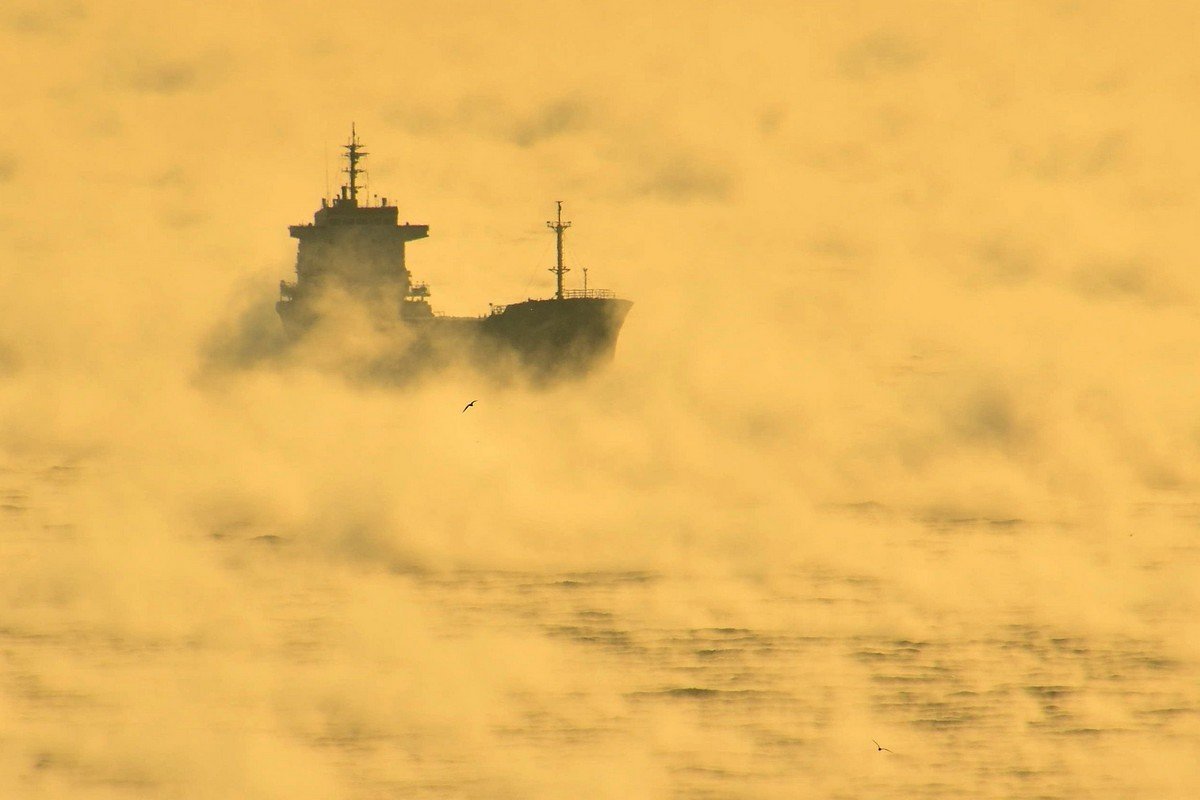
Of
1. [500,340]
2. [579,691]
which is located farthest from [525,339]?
[579,691]

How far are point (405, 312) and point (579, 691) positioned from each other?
3304 inches

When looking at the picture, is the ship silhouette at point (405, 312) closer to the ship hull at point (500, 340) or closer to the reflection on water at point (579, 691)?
the ship hull at point (500, 340)

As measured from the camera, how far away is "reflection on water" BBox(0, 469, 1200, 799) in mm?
40500

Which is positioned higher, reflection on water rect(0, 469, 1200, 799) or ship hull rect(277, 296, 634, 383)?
ship hull rect(277, 296, 634, 383)

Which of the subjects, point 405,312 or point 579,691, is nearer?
point 579,691

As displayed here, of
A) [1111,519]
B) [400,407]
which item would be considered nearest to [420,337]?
[400,407]

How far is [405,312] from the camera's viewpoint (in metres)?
129

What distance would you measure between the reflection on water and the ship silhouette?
221 ft

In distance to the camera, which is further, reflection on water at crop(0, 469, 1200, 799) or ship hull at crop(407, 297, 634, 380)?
ship hull at crop(407, 297, 634, 380)

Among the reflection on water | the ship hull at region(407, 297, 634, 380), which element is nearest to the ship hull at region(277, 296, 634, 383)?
the ship hull at region(407, 297, 634, 380)

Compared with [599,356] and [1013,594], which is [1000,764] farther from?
[599,356]

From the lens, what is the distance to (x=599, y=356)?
430ft

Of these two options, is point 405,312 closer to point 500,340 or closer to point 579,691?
point 500,340

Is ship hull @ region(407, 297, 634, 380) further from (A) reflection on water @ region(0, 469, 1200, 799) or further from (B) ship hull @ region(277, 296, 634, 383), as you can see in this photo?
(A) reflection on water @ region(0, 469, 1200, 799)
